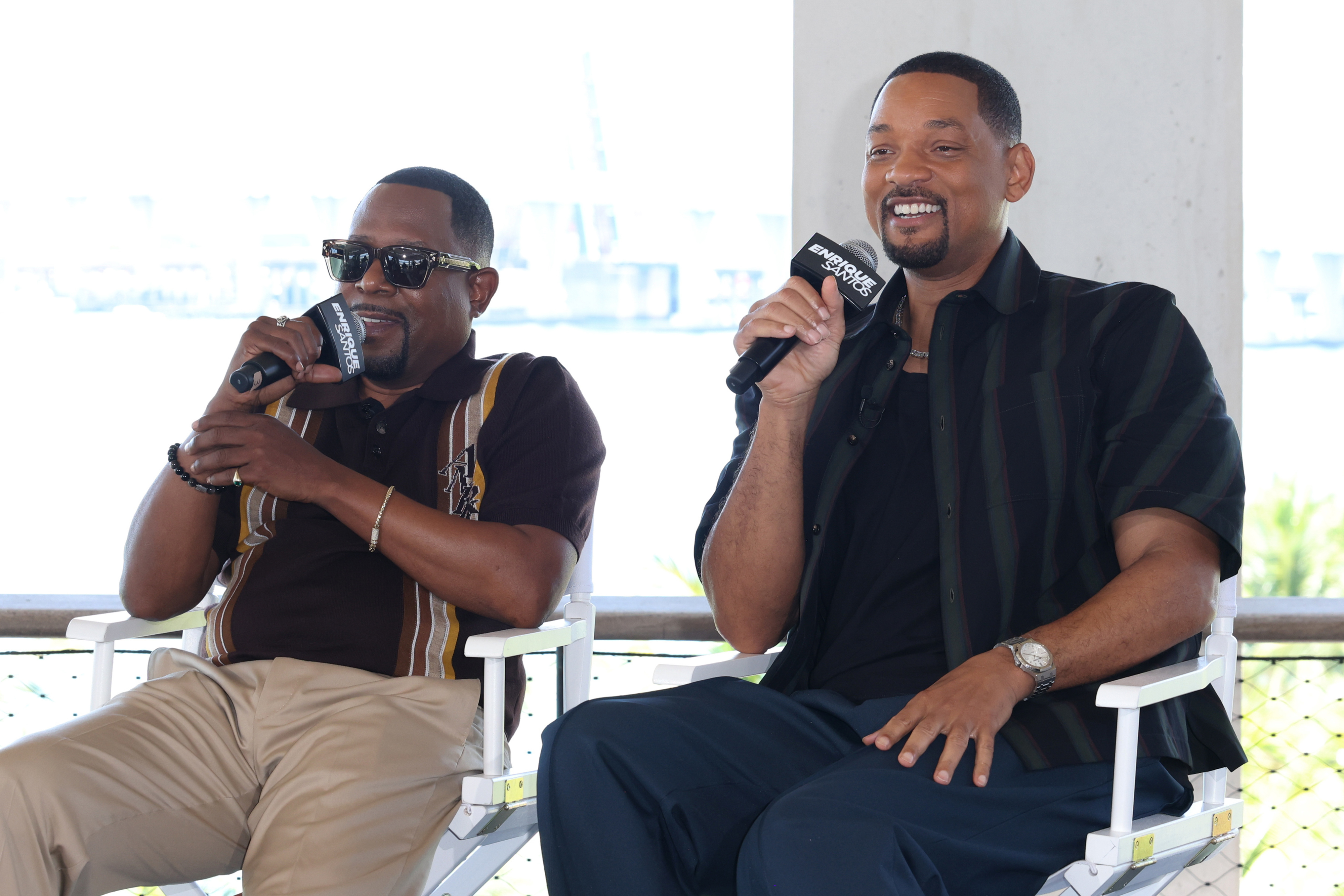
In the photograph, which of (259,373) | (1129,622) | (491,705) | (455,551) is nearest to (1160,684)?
(1129,622)

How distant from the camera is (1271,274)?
888 cm

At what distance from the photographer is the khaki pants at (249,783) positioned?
1.68 metres

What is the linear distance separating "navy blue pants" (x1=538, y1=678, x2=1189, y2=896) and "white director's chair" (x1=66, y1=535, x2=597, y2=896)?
0.19 m

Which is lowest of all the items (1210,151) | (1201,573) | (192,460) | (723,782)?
(723,782)

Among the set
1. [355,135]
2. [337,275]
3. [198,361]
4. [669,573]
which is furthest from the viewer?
[198,361]

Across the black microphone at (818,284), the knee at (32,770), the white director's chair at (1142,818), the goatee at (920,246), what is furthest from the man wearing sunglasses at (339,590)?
the goatee at (920,246)

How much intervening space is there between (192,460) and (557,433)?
0.62 meters

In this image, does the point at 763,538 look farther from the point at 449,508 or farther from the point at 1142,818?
the point at 1142,818

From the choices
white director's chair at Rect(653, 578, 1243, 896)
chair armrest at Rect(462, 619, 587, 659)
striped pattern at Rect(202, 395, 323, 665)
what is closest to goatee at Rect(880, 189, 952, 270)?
white director's chair at Rect(653, 578, 1243, 896)

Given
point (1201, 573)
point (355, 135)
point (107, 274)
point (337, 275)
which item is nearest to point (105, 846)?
point (337, 275)

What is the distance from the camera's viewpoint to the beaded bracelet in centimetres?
201

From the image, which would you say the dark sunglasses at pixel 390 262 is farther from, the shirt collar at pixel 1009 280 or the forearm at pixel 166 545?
the shirt collar at pixel 1009 280

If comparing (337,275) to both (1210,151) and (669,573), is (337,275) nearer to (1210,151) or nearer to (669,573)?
(1210,151)

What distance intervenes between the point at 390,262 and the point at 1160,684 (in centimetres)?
148
